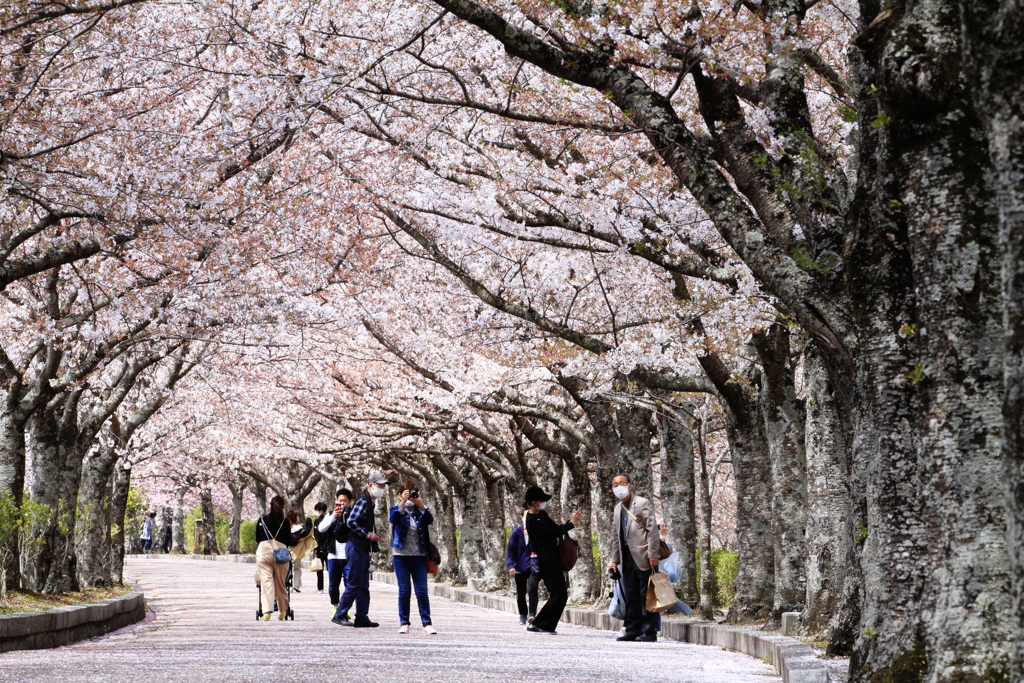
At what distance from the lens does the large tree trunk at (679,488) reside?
58.3 ft

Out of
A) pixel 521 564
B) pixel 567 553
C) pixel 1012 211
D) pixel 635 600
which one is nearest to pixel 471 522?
pixel 521 564

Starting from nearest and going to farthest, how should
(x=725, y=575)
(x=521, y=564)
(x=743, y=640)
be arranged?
1. (x=743, y=640)
2. (x=521, y=564)
3. (x=725, y=575)

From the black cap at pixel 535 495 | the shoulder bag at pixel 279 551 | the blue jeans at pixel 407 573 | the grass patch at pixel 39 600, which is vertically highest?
the black cap at pixel 535 495

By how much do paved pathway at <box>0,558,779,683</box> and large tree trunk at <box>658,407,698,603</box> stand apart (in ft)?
10.4

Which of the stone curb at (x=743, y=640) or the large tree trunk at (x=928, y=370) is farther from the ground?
the large tree trunk at (x=928, y=370)

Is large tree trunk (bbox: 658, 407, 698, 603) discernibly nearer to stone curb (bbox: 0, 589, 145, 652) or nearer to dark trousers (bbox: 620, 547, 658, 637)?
dark trousers (bbox: 620, 547, 658, 637)

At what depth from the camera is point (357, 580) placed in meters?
14.5

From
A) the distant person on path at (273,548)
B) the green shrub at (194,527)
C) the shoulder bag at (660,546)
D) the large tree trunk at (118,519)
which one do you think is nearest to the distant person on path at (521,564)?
the distant person on path at (273,548)

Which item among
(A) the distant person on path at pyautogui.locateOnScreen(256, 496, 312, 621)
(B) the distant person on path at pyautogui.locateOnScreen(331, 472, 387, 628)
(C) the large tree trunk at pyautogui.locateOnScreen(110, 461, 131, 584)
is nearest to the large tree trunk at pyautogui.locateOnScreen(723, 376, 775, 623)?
(B) the distant person on path at pyautogui.locateOnScreen(331, 472, 387, 628)

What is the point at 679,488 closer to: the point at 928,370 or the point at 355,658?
the point at 355,658

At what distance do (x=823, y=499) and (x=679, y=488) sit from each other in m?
5.63

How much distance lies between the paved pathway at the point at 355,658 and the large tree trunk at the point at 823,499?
1.03 meters

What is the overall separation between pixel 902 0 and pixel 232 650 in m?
7.86

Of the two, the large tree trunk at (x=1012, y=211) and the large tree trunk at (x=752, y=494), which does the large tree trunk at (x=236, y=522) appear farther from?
the large tree trunk at (x=1012, y=211)
